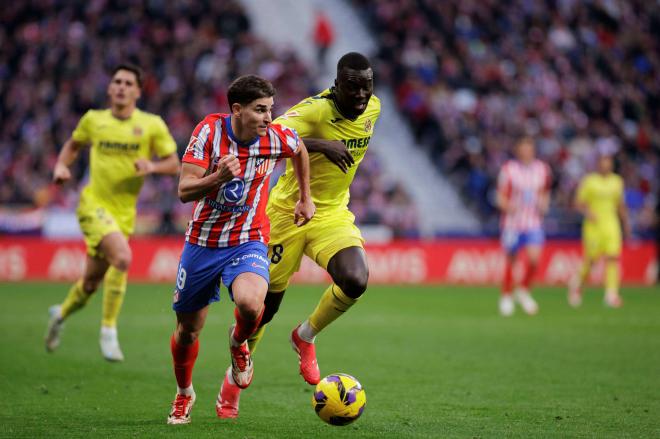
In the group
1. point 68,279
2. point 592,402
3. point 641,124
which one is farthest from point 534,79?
point 592,402

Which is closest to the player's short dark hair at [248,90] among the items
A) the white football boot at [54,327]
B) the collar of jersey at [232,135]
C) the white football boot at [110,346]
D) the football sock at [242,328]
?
the collar of jersey at [232,135]

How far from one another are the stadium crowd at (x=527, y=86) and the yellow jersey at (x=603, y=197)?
5253 millimetres

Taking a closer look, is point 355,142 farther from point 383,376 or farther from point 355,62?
point 383,376

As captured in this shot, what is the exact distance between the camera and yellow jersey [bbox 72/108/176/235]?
33.5ft

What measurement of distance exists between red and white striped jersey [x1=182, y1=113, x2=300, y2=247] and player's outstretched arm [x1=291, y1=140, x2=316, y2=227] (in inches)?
13.1

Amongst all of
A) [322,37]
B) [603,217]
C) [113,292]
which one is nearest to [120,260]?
[113,292]

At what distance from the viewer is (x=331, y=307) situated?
7645mm

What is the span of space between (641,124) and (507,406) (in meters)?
23.1

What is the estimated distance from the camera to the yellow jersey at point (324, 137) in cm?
766

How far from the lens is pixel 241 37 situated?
26203mm

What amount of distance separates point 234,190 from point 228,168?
0.61 meters

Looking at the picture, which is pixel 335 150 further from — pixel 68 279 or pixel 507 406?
pixel 68 279

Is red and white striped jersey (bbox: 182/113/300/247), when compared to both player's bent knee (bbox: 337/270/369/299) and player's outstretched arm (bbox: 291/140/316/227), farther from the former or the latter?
player's bent knee (bbox: 337/270/369/299)

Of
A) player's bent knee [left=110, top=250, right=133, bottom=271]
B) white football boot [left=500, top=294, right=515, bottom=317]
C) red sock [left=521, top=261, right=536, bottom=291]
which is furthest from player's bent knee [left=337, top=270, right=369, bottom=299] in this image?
red sock [left=521, top=261, right=536, bottom=291]
